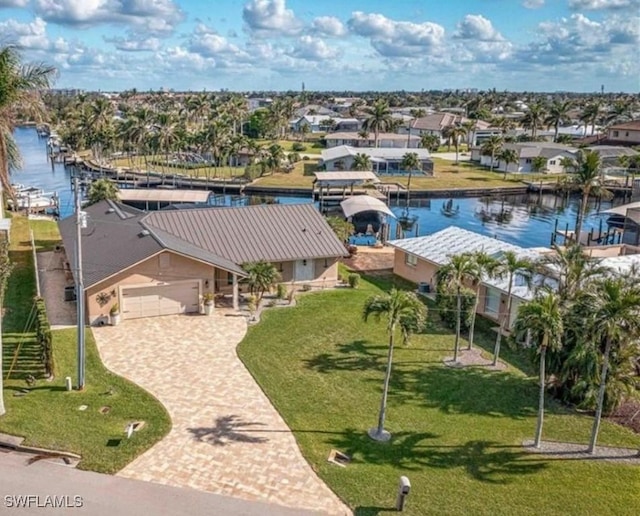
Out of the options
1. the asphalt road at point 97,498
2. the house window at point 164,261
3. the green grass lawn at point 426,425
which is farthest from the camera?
the house window at point 164,261

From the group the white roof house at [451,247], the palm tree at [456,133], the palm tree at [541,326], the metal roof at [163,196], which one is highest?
the palm tree at [456,133]

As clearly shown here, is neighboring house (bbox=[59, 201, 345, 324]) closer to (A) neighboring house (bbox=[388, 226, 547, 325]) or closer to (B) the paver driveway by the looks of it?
(B) the paver driveway

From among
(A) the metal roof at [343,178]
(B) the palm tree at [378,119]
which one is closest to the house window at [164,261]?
(A) the metal roof at [343,178]

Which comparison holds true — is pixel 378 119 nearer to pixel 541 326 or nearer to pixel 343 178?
pixel 343 178

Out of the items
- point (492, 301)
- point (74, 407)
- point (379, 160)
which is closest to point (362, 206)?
point (492, 301)

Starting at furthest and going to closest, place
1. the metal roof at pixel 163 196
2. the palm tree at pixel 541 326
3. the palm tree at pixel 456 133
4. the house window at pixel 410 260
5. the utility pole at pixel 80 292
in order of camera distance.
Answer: the palm tree at pixel 456 133, the metal roof at pixel 163 196, the house window at pixel 410 260, the utility pole at pixel 80 292, the palm tree at pixel 541 326

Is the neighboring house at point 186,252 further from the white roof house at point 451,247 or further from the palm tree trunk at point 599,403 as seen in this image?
the palm tree trunk at point 599,403

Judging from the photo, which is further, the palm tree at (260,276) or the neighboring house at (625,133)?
the neighboring house at (625,133)

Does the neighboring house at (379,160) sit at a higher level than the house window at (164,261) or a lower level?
higher
